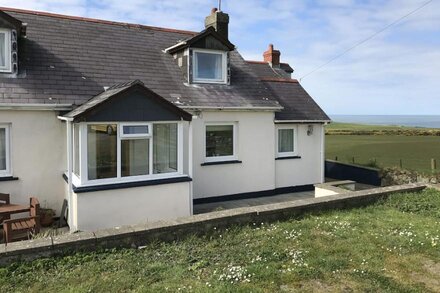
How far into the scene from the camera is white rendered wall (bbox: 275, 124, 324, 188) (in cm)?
1422

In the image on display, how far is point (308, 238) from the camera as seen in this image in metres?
7.04

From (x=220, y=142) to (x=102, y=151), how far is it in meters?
4.70

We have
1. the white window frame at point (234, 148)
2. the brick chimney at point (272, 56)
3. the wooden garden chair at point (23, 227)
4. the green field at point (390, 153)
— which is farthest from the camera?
the green field at point (390, 153)

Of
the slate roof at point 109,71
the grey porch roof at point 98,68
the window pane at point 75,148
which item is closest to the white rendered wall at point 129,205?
the window pane at point 75,148

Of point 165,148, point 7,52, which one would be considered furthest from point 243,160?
point 7,52

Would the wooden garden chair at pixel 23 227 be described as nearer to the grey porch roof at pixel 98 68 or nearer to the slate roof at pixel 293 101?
the grey porch roof at pixel 98 68

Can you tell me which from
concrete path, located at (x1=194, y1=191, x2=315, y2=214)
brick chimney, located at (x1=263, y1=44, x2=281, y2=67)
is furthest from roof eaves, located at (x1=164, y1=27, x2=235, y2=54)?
brick chimney, located at (x1=263, y1=44, x2=281, y2=67)

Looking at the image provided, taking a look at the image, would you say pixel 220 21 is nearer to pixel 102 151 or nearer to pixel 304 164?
pixel 304 164

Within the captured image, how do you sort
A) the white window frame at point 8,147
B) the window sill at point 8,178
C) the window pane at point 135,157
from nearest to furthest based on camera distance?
the window pane at point 135,157
the window sill at point 8,178
the white window frame at point 8,147

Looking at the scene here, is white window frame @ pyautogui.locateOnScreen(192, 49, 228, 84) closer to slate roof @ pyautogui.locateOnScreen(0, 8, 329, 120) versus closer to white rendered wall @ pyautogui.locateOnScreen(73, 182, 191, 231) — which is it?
slate roof @ pyautogui.locateOnScreen(0, 8, 329, 120)

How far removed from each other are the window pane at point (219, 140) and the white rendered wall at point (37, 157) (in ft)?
15.1

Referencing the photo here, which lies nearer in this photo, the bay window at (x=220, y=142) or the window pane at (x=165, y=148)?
the window pane at (x=165, y=148)

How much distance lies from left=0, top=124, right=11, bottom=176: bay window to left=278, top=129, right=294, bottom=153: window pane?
9.16m

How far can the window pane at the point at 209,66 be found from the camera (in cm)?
1309
